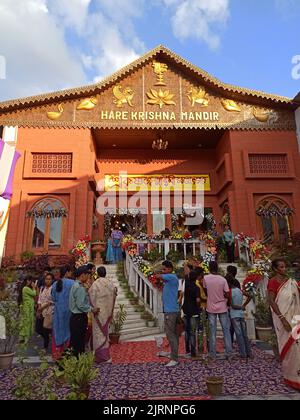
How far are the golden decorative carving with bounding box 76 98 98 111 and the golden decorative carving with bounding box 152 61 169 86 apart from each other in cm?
348

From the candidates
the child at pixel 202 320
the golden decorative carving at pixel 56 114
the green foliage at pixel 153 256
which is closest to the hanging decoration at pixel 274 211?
the green foliage at pixel 153 256

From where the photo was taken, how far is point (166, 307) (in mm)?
5461

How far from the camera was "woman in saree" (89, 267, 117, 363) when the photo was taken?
5.58 m

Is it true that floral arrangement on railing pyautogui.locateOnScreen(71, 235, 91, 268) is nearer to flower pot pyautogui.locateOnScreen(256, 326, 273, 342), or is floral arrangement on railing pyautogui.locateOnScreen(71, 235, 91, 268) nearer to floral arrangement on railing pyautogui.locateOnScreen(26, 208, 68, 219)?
floral arrangement on railing pyautogui.locateOnScreen(26, 208, 68, 219)

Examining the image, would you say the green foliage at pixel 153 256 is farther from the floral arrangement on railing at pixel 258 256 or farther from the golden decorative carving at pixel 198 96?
the golden decorative carving at pixel 198 96

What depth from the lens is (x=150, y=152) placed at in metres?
18.2

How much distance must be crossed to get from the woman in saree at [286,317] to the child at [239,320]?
1396 millimetres

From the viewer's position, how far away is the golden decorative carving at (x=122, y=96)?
54.1ft

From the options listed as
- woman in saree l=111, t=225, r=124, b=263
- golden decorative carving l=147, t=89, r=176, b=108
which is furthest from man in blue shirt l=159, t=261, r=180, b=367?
golden decorative carving l=147, t=89, r=176, b=108

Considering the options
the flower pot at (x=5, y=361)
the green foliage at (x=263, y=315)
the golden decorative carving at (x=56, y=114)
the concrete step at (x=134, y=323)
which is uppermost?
the golden decorative carving at (x=56, y=114)

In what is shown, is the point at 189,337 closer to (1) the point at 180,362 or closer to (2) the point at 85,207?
(1) the point at 180,362
